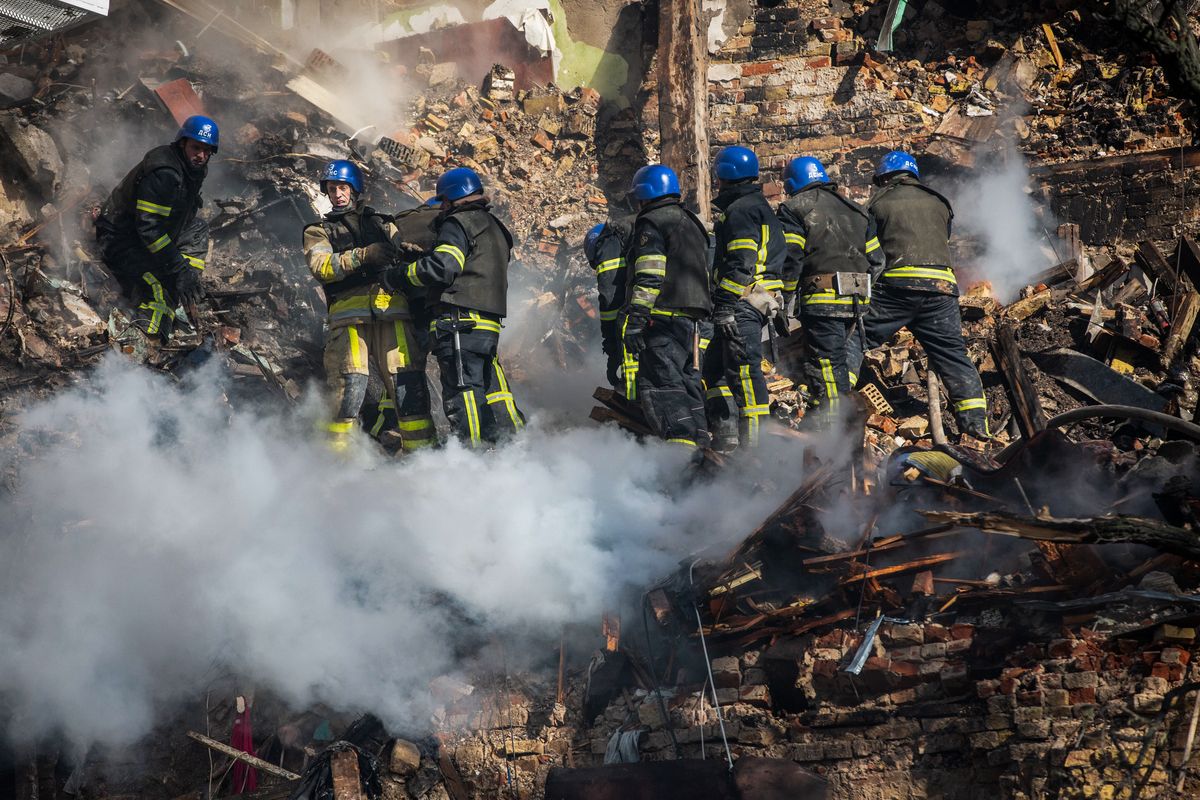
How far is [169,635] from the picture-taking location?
244 inches

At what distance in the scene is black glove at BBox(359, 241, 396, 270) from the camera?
6816 millimetres

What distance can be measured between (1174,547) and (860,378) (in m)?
4.05

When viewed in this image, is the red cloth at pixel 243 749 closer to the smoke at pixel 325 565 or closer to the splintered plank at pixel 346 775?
the smoke at pixel 325 565

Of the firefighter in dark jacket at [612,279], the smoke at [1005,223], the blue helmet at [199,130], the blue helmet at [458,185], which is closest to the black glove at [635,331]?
the firefighter in dark jacket at [612,279]

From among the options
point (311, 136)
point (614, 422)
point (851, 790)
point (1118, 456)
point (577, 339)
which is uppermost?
point (311, 136)

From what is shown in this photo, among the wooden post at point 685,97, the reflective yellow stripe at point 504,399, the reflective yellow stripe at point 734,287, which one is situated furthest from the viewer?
the wooden post at point 685,97

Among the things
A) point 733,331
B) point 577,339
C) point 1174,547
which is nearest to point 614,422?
point 733,331

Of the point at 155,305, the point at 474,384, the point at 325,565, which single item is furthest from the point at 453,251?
the point at 155,305

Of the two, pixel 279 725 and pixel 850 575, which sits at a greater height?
pixel 850 575

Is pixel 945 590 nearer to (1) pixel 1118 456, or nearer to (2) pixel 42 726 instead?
(1) pixel 1118 456

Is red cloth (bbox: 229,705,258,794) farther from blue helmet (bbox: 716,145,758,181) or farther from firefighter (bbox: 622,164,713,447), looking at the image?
blue helmet (bbox: 716,145,758,181)

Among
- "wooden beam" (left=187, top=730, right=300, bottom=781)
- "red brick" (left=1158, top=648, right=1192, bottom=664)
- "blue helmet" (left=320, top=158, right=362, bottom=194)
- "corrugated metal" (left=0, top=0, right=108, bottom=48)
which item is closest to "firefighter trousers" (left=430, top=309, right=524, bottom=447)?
"blue helmet" (left=320, top=158, right=362, bottom=194)

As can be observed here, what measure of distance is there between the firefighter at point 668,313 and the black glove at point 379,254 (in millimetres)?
1598

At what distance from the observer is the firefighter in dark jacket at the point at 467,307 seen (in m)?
6.54
